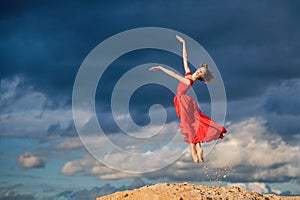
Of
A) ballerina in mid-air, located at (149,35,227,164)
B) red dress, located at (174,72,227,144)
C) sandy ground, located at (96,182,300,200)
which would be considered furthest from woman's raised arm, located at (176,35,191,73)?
sandy ground, located at (96,182,300,200)

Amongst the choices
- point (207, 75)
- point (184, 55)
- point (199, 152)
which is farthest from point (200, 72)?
point (199, 152)

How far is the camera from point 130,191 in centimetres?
1922

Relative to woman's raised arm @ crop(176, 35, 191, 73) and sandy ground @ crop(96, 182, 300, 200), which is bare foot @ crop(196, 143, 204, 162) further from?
woman's raised arm @ crop(176, 35, 191, 73)

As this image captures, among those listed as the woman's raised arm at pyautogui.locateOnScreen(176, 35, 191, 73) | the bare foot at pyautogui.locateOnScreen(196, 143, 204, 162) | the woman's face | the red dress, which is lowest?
the bare foot at pyautogui.locateOnScreen(196, 143, 204, 162)

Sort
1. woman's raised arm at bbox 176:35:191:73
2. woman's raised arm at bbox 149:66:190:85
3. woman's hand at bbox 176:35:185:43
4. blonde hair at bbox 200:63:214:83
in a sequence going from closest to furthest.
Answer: woman's raised arm at bbox 149:66:190:85 < woman's raised arm at bbox 176:35:191:73 < woman's hand at bbox 176:35:185:43 < blonde hair at bbox 200:63:214:83

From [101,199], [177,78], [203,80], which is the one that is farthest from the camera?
[101,199]

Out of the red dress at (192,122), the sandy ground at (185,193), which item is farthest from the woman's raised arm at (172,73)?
the sandy ground at (185,193)

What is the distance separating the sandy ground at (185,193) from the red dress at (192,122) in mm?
2188

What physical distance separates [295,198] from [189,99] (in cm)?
834

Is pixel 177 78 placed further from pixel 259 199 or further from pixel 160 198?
pixel 259 199

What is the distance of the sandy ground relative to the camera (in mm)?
17297

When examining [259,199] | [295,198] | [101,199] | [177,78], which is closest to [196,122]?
[177,78]

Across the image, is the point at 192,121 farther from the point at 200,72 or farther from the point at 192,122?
the point at 200,72

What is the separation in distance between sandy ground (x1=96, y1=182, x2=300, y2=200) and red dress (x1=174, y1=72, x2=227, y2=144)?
2.19 metres
